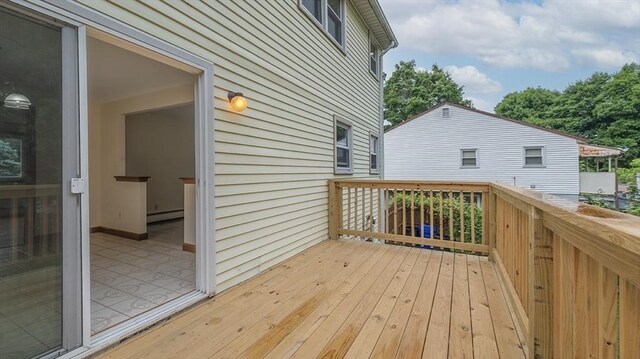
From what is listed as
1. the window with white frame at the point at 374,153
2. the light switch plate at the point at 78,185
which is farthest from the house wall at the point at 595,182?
the light switch plate at the point at 78,185

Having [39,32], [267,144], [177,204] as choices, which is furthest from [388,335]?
[177,204]

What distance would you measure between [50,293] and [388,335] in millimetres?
2100

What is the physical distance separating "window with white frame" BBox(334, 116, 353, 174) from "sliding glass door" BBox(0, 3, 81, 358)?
420 centimetres

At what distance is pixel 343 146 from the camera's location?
240 inches

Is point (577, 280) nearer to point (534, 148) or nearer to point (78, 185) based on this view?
point (78, 185)

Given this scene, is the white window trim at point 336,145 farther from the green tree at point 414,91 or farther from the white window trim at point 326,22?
the green tree at point 414,91

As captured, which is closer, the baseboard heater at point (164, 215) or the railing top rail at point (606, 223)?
the railing top rail at point (606, 223)

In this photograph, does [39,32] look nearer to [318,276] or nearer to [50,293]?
[50,293]

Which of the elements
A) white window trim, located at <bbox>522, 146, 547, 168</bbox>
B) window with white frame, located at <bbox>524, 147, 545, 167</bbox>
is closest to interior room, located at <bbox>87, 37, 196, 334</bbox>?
white window trim, located at <bbox>522, 146, 547, 168</bbox>

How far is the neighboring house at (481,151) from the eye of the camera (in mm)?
12188

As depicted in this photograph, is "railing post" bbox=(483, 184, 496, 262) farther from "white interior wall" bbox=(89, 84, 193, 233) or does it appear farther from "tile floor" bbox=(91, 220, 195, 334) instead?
"white interior wall" bbox=(89, 84, 193, 233)

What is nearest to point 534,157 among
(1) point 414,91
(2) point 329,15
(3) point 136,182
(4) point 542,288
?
(2) point 329,15

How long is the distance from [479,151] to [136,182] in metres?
13.5

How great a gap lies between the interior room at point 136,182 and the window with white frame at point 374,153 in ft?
14.8
